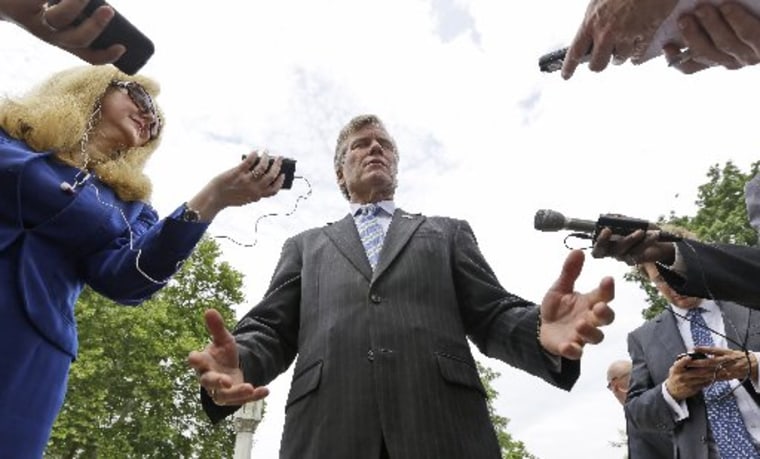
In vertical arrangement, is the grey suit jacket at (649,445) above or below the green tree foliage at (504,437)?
below

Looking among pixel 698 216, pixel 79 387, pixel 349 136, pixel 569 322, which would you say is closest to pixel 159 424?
pixel 79 387

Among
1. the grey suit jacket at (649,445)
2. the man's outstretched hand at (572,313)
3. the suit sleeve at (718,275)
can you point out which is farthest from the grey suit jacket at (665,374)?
the man's outstretched hand at (572,313)

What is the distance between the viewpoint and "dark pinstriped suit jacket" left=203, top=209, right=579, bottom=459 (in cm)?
269

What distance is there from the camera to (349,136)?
4.18 meters

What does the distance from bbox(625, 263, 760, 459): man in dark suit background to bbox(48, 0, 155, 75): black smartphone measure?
3.01m

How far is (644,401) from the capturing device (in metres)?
4.42

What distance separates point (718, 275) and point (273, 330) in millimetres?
2091

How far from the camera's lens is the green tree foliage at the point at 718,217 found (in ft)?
57.0

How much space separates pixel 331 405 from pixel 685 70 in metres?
1.87

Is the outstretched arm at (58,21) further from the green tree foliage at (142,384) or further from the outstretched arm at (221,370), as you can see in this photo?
the green tree foliage at (142,384)

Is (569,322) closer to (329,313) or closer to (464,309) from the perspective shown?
(464,309)

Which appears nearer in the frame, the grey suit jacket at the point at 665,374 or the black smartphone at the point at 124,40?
the black smartphone at the point at 124,40

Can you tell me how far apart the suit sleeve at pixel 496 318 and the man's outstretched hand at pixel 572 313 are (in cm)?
18

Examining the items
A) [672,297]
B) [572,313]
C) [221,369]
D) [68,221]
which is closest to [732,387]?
[672,297]
